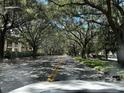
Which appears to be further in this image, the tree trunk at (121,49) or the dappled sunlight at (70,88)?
the tree trunk at (121,49)

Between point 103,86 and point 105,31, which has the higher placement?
point 105,31

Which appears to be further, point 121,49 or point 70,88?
point 121,49

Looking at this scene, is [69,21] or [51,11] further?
[69,21]

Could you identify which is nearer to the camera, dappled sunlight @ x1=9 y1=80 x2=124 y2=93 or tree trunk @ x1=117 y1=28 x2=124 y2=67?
dappled sunlight @ x1=9 y1=80 x2=124 y2=93

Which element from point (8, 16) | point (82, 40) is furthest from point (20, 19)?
point (82, 40)

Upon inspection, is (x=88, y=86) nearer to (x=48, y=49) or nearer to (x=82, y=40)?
(x=82, y=40)

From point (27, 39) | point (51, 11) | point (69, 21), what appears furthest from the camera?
point (27, 39)

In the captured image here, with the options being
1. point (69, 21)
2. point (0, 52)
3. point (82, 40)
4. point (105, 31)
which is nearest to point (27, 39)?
point (82, 40)

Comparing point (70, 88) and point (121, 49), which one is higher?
point (121, 49)

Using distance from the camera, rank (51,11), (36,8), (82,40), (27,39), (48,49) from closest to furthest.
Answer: (51,11) → (36,8) → (82,40) → (27,39) → (48,49)

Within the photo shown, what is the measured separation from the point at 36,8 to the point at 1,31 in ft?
55.6

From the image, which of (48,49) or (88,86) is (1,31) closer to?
(88,86)

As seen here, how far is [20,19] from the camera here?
4775 centimetres

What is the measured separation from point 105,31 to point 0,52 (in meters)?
15.9
